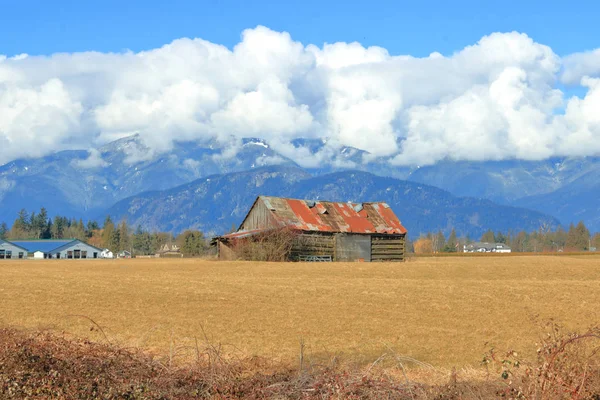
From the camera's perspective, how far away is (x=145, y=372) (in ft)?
31.8

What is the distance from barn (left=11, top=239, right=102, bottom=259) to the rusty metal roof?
336 ft

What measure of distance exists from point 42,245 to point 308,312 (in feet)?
504

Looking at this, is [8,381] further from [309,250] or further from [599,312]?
[309,250]

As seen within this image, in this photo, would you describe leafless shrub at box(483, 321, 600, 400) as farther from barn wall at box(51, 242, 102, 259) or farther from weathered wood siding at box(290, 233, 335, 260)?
barn wall at box(51, 242, 102, 259)

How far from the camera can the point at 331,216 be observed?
78562 mm

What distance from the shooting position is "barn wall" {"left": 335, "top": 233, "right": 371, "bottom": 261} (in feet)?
248

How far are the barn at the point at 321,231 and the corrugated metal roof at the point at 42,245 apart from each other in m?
99.9

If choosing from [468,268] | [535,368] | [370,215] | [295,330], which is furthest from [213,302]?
[370,215]

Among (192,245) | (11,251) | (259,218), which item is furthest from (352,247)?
(11,251)

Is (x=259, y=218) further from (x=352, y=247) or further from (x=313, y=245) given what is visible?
(x=352, y=247)

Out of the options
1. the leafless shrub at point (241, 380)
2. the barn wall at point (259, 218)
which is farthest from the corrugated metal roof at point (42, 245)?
the leafless shrub at point (241, 380)

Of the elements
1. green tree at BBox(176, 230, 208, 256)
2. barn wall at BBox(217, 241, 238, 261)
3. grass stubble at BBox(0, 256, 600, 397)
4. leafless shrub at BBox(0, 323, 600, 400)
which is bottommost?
grass stubble at BBox(0, 256, 600, 397)

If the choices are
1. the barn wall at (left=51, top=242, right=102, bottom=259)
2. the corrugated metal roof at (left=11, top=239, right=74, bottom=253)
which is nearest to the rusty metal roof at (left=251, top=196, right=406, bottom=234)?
the barn wall at (left=51, top=242, right=102, bottom=259)

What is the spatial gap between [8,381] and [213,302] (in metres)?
21.8
